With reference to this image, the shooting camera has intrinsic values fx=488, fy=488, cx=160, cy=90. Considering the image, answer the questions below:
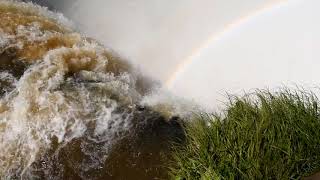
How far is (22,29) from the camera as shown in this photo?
6617mm

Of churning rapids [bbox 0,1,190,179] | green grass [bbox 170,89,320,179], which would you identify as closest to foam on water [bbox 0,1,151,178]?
churning rapids [bbox 0,1,190,179]

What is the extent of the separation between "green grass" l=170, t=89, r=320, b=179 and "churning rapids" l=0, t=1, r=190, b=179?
622mm

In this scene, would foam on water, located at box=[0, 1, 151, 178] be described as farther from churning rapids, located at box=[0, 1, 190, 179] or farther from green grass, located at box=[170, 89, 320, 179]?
green grass, located at box=[170, 89, 320, 179]

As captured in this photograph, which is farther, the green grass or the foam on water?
the foam on water

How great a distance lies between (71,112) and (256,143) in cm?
227

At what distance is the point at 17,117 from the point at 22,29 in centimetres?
173

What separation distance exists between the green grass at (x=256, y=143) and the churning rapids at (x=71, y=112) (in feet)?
2.04

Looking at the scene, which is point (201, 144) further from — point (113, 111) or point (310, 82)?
point (310, 82)

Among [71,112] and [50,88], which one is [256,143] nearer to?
[71,112]

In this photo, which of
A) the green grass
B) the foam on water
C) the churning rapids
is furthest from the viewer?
the foam on water

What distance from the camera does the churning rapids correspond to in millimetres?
4961

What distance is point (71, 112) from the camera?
5.49m

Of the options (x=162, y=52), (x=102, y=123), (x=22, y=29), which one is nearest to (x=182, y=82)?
(x=162, y=52)

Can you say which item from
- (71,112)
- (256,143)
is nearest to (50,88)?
(71,112)
